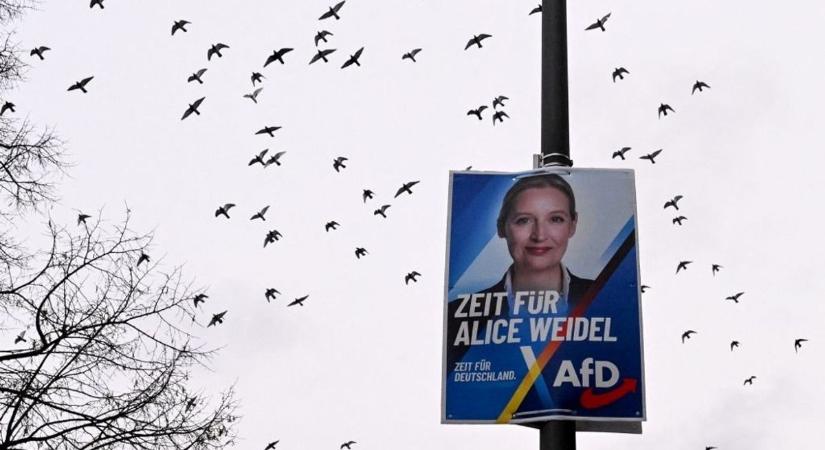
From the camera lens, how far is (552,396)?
6.39 meters

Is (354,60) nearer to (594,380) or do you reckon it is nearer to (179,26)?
(179,26)

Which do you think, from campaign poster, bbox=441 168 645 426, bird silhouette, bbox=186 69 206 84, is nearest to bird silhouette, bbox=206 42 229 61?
bird silhouette, bbox=186 69 206 84

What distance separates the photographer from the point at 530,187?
23.6 ft

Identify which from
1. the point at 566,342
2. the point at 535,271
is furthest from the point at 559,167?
the point at 566,342

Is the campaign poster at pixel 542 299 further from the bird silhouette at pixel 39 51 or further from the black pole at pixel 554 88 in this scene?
the bird silhouette at pixel 39 51

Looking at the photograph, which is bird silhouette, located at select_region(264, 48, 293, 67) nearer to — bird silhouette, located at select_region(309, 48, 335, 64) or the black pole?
bird silhouette, located at select_region(309, 48, 335, 64)

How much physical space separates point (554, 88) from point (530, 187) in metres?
0.68

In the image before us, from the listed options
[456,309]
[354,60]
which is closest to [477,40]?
[354,60]

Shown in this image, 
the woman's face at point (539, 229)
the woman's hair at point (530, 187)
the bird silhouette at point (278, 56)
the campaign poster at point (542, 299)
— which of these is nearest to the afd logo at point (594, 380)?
the campaign poster at point (542, 299)

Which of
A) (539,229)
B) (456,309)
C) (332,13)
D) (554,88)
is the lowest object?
(456,309)

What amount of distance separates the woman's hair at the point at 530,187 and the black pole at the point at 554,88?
11 centimetres

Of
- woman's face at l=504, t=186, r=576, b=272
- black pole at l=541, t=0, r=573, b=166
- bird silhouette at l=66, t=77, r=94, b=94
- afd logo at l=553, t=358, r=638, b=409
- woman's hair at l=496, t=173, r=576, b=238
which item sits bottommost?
afd logo at l=553, t=358, r=638, b=409

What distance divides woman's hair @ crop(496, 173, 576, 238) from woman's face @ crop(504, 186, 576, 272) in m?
0.02

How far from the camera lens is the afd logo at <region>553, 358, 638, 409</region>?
6453 millimetres
